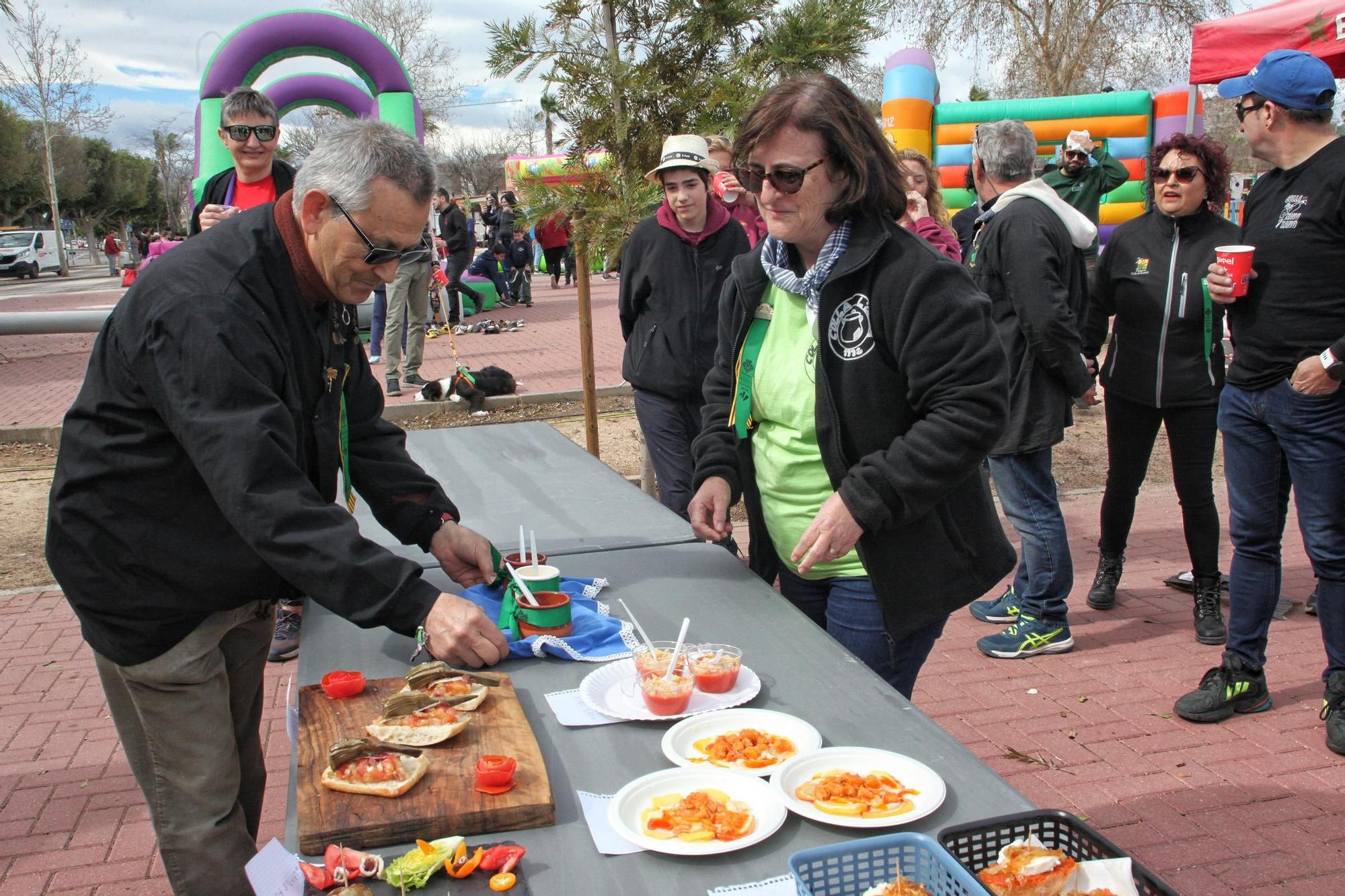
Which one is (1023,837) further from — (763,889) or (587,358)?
(587,358)

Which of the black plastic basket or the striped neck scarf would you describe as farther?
the striped neck scarf

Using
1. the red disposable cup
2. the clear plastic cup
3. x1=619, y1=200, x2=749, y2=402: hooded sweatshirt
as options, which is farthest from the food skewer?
the red disposable cup

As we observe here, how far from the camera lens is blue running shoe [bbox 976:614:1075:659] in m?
4.36

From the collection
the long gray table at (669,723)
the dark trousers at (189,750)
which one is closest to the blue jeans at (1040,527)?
the long gray table at (669,723)

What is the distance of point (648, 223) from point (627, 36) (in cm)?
115

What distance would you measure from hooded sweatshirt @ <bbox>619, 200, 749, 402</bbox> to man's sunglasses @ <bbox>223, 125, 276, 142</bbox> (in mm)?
1625

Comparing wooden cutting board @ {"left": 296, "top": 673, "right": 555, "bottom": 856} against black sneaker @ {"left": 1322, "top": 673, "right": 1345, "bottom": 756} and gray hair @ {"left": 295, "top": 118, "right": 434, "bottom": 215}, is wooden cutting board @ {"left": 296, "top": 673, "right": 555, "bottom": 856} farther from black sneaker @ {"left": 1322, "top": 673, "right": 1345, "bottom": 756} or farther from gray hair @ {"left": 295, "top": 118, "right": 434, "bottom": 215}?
black sneaker @ {"left": 1322, "top": 673, "right": 1345, "bottom": 756}

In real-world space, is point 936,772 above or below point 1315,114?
below

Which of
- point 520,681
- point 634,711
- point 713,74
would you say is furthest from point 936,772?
point 713,74

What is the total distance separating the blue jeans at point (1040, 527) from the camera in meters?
4.35

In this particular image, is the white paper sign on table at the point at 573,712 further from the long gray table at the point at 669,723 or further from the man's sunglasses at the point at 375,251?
the man's sunglasses at the point at 375,251

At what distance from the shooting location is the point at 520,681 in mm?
2098

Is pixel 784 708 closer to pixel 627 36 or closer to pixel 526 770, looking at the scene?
pixel 526 770

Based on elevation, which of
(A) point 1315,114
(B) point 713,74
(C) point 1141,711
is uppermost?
(B) point 713,74
